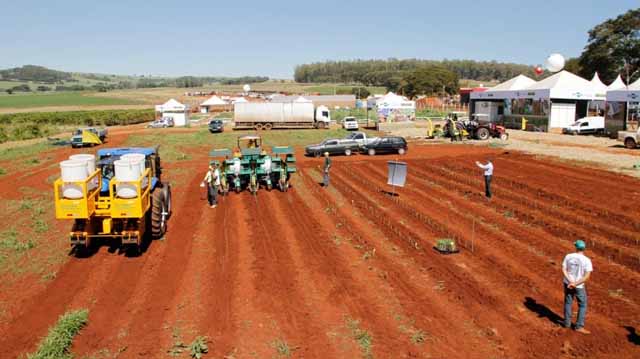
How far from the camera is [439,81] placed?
435 ft

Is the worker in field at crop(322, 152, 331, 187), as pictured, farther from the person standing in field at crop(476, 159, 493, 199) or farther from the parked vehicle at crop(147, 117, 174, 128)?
the parked vehicle at crop(147, 117, 174, 128)

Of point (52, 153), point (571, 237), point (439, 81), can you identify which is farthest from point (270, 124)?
point (439, 81)

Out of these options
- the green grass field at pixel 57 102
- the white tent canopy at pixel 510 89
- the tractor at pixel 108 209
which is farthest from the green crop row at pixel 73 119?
the tractor at pixel 108 209

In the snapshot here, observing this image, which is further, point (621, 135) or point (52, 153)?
point (52, 153)

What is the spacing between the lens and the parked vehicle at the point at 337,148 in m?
35.0

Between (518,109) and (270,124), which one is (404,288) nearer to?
(518,109)

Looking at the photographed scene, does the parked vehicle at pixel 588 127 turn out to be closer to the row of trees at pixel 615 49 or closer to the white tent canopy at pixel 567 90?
the white tent canopy at pixel 567 90

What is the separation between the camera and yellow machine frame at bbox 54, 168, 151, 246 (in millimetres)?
12273

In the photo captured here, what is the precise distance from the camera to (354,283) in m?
11.8

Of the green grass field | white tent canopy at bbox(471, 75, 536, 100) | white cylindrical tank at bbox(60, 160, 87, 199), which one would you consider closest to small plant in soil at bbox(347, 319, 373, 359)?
white cylindrical tank at bbox(60, 160, 87, 199)

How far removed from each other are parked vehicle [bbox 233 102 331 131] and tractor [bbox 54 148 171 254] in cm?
4572

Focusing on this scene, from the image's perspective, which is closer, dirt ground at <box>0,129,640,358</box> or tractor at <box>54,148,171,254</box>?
dirt ground at <box>0,129,640,358</box>

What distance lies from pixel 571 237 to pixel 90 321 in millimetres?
12190

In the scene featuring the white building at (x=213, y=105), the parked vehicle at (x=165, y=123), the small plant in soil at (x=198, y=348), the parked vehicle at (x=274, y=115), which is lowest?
the small plant in soil at (x=198, y=348)
